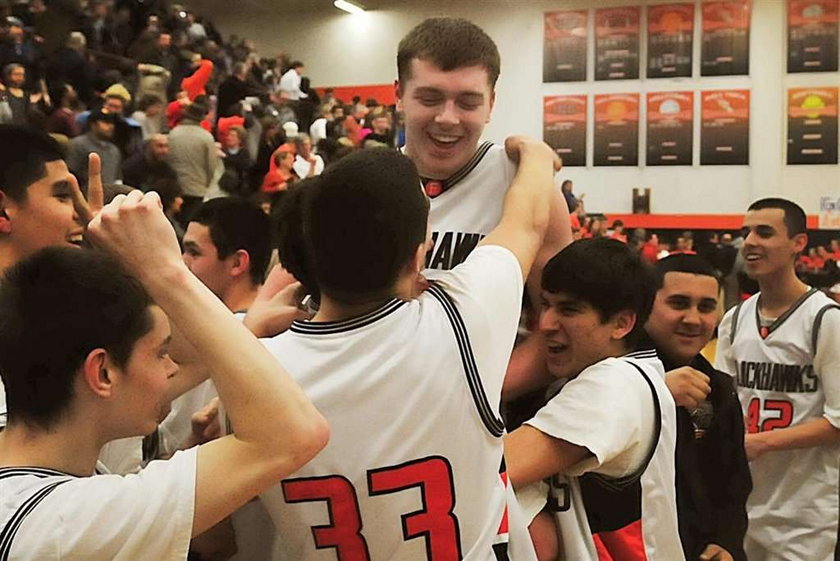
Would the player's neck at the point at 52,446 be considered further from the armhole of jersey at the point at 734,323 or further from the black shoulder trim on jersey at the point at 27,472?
the armhole of jersey at the point at 734,323

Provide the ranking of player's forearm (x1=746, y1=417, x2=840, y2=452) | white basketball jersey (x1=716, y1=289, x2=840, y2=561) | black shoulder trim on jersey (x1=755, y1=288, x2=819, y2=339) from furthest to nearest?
black shoulder trim on jersey (x1=755, y1=288, x2=819, y2=339) < white basketball jersey (x1=716, y1=289, x2=840, y2=561) < player's forearm (x1=746, y1=417, x2=840, y2=452)

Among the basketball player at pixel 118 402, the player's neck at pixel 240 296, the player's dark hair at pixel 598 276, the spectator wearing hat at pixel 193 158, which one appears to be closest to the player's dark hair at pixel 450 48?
the player's dark hair at pixel 598 276

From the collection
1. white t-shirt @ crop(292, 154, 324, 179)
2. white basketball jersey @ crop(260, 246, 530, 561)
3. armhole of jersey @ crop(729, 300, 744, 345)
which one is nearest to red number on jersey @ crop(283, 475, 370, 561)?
white basketball jersey @ crop(260, 246, 530, 561)

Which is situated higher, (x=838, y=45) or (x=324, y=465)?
(x=838, y=45)

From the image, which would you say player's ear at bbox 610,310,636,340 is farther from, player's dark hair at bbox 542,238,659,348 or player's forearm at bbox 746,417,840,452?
player's forearm at bbox 746,417,840,452

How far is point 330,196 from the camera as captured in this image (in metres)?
1.90

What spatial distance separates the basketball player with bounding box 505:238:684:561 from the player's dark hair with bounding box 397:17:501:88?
1.83 ft

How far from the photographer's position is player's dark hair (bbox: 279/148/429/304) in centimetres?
189

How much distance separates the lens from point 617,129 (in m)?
21.5

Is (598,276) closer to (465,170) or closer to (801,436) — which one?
(465,170)

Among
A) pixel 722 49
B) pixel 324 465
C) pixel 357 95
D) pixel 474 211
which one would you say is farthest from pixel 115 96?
pixel 722 49

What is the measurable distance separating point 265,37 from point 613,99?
8917 mm

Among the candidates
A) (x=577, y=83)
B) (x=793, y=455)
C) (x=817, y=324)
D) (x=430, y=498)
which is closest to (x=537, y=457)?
(x=430, y=498)

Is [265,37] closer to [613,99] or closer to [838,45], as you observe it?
[613,99]
